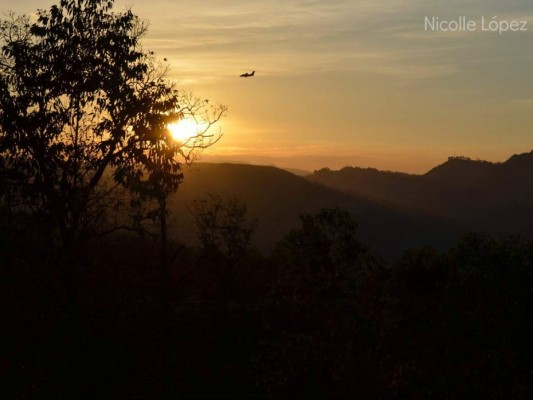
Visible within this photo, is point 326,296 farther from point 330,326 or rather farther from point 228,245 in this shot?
point 228,245

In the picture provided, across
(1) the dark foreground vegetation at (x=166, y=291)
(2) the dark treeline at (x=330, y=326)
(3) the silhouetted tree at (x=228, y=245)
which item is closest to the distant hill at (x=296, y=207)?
(3) the silhouetted tree at (x=228, y=245)

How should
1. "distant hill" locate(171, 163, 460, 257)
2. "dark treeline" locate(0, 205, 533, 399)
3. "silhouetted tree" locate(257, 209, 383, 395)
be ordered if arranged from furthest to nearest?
1. "distant hill" locate(171, 163, 460, 257)
2. "silhouetted tree" locate(257, 209, 383, 395)
3. "dark treeline" locate(0, 205, 533, 399)

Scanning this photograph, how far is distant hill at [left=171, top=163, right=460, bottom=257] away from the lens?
16338 centimetres

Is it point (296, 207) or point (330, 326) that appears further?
point (296, 207)

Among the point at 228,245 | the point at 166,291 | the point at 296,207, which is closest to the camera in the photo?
the point at 166,291

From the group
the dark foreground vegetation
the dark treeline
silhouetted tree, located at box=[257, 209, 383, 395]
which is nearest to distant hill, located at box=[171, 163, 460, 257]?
the dark foreground vegetation

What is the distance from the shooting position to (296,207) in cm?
18325

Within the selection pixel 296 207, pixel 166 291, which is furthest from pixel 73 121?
pixel 296 207

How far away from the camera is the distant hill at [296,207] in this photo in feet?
536

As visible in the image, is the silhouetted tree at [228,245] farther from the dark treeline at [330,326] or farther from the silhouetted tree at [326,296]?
the silhouetted tree at [326,296]

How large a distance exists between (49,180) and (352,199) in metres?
164

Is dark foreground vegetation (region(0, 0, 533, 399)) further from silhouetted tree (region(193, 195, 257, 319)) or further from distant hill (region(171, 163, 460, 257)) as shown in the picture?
distant hill (region(171, 163, 460, 257))

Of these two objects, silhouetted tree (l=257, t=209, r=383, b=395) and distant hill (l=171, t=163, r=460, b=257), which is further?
distant hill (l=171, t=163, r=460, b=257)

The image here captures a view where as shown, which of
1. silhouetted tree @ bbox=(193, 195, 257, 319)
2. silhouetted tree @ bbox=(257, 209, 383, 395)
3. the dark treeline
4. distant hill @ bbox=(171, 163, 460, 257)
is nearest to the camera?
the dark treeline
